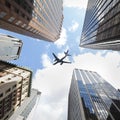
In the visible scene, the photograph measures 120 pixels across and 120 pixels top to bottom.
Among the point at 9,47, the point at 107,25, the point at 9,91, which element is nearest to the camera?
the point at 107,25

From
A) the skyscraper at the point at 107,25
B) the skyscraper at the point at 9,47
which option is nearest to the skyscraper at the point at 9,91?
the skyscraper at the point at 9,47

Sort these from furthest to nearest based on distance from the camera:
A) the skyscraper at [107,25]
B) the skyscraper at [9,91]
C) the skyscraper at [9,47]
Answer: the skyscraper at [9,47]
the skyscraper at [9,91]
the skyscraper at [107,25]

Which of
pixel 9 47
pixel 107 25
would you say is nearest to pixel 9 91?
pixel 107 25

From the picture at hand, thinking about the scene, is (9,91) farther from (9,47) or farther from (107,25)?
(9,47)

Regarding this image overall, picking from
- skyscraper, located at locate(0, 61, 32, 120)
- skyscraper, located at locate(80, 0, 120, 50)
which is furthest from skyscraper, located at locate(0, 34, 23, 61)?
skyscraper, located at locate(80, 0, 120, 50)

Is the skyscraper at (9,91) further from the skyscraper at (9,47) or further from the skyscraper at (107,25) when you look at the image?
the skyscraper at (107,25)

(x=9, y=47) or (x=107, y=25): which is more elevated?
(x=107, y=25)

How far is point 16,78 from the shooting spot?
59.1 meters

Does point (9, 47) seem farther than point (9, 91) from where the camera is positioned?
Yes

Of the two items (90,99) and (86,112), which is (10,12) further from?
(90,99)

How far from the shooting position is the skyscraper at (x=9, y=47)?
7950cm

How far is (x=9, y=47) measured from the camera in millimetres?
85000

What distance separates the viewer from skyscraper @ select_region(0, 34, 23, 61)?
261ft

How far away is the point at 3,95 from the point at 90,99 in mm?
42796
